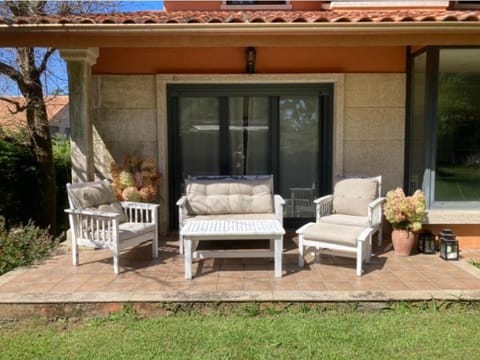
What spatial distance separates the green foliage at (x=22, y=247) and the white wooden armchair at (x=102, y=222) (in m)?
0.77

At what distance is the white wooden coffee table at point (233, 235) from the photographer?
170 inches

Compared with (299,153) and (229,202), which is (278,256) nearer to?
(229,202)

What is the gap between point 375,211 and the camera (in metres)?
5.27

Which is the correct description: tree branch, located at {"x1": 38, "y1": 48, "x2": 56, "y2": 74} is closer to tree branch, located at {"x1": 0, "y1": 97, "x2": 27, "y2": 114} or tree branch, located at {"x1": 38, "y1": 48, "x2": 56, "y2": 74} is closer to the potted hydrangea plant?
tree branch, located at {"x1": 0, "y1": 97, "x2": 27, "y2": 114}

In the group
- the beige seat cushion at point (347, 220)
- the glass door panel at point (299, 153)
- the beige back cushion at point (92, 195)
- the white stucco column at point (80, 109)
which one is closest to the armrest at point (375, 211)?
the beige seat cushion at point (347, 220)

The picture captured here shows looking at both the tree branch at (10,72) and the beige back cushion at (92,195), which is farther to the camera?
the tree branch at (10,72)

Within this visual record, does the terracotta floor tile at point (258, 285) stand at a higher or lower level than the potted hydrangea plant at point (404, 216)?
lower

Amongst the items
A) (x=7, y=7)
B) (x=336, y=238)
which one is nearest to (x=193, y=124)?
(x=336, y=238)

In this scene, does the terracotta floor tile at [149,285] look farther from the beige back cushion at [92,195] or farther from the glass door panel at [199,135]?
the glass door panel at [199,135]

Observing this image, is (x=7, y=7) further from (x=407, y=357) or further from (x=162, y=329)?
(x=407, y=357)

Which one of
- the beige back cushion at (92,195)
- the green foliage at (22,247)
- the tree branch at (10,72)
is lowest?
the green foliage at (22,247)

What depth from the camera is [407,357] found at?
2977 millimetres

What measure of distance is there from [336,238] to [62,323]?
3026 millimetres

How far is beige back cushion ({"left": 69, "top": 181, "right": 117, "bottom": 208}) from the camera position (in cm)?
487
